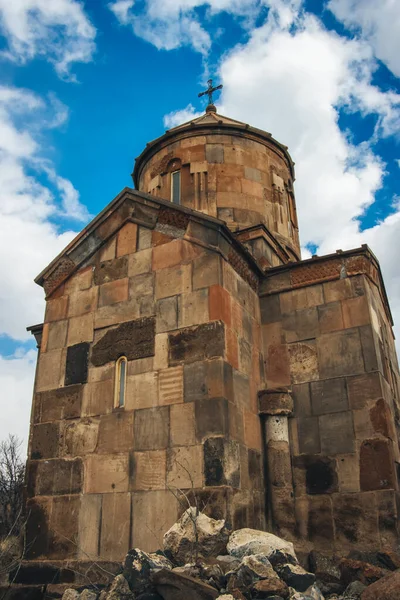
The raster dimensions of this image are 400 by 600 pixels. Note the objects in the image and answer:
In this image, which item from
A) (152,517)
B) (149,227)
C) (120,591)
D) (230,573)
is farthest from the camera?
(149,227)

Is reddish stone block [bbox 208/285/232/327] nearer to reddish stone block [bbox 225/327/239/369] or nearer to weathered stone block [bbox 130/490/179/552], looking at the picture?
reddish stone block [bbox 225/327/239/369]

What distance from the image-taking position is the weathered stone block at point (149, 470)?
5766mm

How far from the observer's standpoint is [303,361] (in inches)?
276

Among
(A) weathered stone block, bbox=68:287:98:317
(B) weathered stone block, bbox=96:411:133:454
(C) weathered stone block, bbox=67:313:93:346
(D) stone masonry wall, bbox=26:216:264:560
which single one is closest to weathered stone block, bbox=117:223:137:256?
(D) stone masonry wall, bbox=26:216:264:560

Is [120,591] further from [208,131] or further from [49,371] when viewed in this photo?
[208,131]

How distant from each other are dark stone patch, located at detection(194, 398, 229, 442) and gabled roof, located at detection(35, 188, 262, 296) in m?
1.86

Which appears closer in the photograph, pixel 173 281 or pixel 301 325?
pixel 173 281

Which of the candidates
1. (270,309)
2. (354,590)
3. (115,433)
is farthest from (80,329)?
(354,590)

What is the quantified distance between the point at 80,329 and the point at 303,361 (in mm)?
2926

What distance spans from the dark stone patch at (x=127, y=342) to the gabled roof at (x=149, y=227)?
4.03 ft

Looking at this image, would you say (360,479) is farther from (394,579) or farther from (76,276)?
(76,276)

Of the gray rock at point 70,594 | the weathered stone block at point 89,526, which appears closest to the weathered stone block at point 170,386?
the weathered stone block at point 89,526

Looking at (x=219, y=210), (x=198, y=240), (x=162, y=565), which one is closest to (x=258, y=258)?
(x=219, y=210)

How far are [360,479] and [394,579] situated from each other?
75.4 inches
